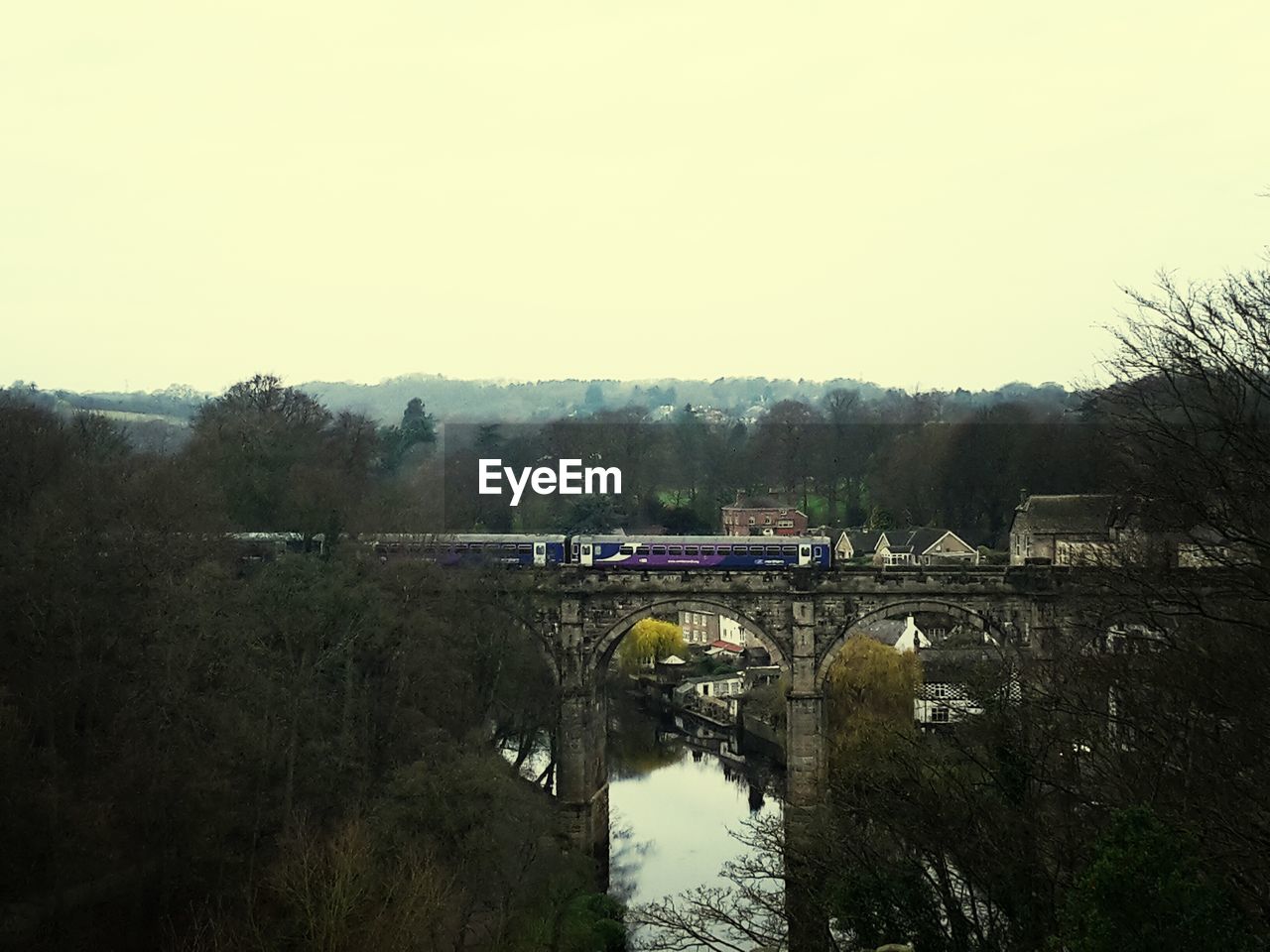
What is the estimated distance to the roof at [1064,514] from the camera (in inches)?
1843

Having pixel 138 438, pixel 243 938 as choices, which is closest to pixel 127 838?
pixel 243 938

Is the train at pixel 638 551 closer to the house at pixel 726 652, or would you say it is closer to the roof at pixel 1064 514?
the roof at pixel 1064 514

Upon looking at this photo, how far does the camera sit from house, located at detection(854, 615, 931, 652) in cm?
4919

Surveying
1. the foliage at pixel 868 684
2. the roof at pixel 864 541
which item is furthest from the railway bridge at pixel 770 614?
the roof at pixel 864 541

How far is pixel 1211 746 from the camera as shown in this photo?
14.6 metres

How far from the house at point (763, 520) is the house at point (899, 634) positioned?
19895 millimetres

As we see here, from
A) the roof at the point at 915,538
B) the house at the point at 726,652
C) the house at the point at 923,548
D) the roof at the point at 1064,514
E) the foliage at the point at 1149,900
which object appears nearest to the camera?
the foliage at the point at 1149,900

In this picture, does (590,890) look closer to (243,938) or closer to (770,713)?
(243,938)

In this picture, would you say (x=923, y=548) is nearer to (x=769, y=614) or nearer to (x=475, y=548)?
(x=769, y=614)

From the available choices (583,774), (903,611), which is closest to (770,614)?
(903,611)

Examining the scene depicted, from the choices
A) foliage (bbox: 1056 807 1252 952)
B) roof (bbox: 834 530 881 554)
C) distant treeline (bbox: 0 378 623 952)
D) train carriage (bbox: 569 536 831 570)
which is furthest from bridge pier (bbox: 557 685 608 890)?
roof (bbox: 834 530 881 554)

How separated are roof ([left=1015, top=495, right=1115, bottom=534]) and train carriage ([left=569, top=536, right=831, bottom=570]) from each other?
38.5 feet

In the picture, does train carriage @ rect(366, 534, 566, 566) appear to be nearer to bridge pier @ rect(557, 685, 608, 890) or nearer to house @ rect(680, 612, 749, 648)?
bridge pier @ rect(557, 685, 608, 890)

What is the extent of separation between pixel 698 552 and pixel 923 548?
20.6 metres
